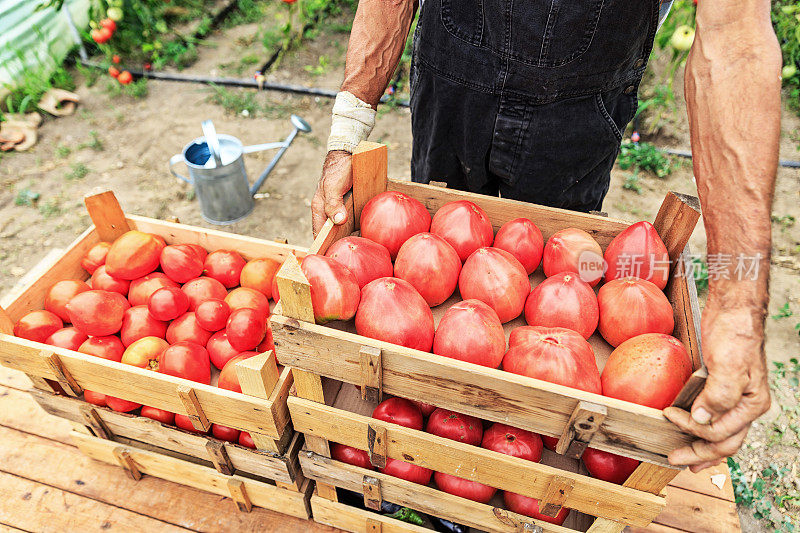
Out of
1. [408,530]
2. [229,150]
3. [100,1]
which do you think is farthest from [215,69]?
[408,530]

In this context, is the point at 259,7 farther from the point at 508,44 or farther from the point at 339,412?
the point at 339,412

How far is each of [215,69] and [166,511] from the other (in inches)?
224

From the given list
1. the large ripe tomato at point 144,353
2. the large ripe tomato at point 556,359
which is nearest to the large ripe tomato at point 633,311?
the large ripe tomato at point 556,359

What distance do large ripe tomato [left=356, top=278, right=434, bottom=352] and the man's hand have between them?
0.65 meters

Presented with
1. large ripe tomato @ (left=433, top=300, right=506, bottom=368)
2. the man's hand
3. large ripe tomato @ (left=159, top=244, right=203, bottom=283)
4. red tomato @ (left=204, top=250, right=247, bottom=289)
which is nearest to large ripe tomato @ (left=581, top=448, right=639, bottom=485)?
the man's hand

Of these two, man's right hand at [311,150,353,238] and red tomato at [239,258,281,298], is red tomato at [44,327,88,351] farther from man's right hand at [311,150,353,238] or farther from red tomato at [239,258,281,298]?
man's right hand at [311,150,353,238]

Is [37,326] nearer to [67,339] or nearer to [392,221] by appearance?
[67,339]

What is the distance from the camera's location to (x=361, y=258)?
1.55 m

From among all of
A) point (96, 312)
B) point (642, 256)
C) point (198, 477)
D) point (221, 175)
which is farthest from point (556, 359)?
point (221, 175)

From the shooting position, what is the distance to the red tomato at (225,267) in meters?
2.17

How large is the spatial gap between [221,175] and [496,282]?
2923mm

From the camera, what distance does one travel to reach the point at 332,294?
1.36 metres

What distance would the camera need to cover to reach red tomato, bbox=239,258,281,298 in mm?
2111

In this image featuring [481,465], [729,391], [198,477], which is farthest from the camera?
[198,477]
